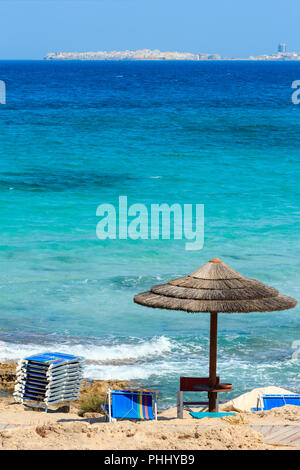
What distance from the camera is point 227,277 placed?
30.4ft

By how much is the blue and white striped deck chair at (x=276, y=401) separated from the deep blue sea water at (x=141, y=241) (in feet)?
6.12

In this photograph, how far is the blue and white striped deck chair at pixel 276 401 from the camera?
9703 mm

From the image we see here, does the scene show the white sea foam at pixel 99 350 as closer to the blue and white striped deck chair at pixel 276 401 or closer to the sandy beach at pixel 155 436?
the blue and white striped deck chair at pixel 276 401

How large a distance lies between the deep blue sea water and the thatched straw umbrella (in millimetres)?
2681

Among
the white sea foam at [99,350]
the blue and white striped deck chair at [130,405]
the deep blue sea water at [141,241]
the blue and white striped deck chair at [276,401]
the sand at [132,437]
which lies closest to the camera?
the sand at [132,437]

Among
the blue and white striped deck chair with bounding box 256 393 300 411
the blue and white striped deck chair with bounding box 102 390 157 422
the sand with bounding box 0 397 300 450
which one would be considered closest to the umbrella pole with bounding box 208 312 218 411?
the blue and white striped deck chair with bounding box 256 393 300 411

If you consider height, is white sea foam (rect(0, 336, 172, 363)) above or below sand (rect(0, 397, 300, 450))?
below

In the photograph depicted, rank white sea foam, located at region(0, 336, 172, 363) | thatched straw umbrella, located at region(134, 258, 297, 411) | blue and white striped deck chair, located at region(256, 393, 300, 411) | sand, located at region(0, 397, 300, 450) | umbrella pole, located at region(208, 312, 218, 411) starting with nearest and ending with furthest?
sand, located at region(0, 397, 300, 450) → thatched straw umbrella, located at region(134, 258, 297, 411) → umbrella pole, located at region(208, 312, 218, 411) → blue and white striped deck chair, located at region(256, 393, 300, 411) → white sea foam, located at region(0, 336, 172, 363)

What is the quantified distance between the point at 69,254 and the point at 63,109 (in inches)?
1610

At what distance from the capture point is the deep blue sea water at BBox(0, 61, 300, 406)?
13.2 meters

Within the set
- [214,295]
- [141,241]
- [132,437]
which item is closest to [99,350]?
[214,295]

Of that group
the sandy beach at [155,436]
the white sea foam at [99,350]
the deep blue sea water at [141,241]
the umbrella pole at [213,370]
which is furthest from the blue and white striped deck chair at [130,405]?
the white sea foam at [99,350]

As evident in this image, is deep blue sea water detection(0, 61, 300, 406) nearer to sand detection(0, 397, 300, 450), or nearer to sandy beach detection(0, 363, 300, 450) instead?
sandy beach detection(0, 363, 300, 450)

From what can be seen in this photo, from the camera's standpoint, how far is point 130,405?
9227 mm
